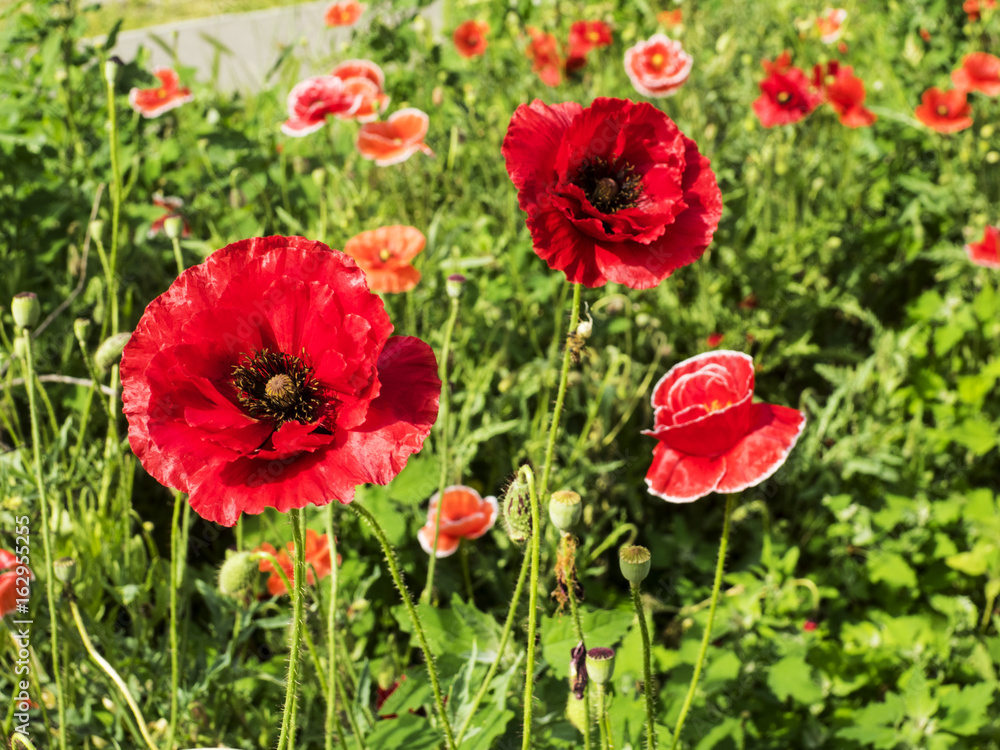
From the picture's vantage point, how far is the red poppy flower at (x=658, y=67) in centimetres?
234

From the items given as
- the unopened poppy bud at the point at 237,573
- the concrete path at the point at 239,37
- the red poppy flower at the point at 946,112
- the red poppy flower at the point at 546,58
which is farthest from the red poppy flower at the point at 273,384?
the concrete path at the point at 239,37

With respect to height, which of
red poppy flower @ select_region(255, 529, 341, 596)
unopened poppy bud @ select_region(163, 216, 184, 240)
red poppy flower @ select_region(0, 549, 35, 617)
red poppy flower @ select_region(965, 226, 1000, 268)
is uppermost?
unopened poppy bud @ select_region(163, 216, 184, 240)

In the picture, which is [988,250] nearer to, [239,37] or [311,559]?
[311,559]

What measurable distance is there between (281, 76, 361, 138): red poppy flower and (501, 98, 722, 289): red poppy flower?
1.28 metres

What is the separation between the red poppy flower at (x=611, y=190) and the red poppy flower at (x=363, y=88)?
4.23 feet

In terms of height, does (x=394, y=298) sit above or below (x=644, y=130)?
below

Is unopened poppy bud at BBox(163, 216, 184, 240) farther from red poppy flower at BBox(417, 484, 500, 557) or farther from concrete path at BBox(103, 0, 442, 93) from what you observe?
concrete path at BBox(103, 0, 442, 93)

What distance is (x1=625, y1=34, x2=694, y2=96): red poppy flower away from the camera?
92.0 inches

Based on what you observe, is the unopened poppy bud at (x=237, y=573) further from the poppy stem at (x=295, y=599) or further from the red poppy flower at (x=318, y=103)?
the red poppy flower at (x=318, y=103)

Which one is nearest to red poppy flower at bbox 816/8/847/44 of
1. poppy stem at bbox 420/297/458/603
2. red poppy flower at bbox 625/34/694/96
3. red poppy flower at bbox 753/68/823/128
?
red poppy flower at bbox 753/68/823/128

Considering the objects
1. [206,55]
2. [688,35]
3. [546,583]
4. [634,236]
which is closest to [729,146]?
[688,35]

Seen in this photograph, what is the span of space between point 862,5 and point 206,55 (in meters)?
4.74

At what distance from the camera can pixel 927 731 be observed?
1439 mm

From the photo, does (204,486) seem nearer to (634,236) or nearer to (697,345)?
(634,236)
